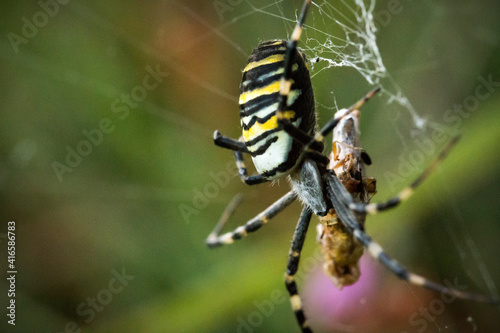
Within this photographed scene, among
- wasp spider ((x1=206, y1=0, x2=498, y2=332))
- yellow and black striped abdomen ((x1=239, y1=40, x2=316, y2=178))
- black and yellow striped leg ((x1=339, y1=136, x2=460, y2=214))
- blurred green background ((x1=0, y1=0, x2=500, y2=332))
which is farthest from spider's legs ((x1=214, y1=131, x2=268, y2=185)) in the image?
blurred green background ((x1=0, y1=0, x2=500, y2=332))

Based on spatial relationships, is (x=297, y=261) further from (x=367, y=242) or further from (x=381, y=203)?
(x=381, y=203)

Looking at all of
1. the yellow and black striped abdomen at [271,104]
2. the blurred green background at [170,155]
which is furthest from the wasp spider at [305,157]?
the blurred green background at [170,155]

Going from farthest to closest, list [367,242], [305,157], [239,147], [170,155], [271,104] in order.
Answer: [170,155] → [239,147] → [305,157] → [367,242] → [271,104]

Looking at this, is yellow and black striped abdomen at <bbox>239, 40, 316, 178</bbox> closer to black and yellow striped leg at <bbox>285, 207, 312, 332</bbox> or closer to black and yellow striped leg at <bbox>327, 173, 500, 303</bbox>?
black and yellow striped leg at <bbox>327, 173, 500, 303</bbox>

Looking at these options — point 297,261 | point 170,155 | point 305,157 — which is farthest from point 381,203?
point 170,155

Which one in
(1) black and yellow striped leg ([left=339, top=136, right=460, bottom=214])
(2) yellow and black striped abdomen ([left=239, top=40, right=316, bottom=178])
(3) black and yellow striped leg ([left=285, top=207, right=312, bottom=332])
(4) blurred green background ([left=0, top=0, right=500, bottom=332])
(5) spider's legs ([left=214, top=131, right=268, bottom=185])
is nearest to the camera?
(1) black and yellow striped leg ([left=339, top=136, right=460, bottom=214])

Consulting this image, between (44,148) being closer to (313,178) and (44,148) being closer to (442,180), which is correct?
(313,178)

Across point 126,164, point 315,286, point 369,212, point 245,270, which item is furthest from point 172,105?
point 369,212
